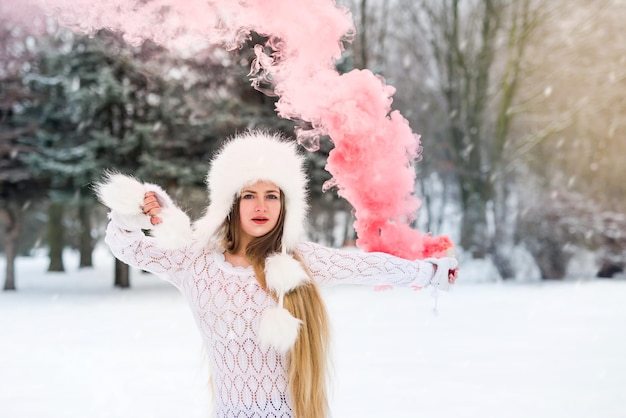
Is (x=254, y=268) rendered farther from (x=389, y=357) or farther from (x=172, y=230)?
(x=389, y=357)

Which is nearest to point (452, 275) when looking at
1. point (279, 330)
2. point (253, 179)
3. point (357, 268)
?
point (357, 268)

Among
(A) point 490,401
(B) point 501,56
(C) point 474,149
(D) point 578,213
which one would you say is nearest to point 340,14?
(A) point 490,401

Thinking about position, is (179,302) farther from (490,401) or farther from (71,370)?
(490,401)

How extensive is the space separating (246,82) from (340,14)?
1066cm

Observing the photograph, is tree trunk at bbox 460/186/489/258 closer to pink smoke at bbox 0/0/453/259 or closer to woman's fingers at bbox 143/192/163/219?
pink smoke at bbox 0/0/453/259

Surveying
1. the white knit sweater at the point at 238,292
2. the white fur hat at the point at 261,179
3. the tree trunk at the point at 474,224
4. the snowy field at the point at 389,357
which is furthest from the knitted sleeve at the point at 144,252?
the tree trunk at the point at 474,224

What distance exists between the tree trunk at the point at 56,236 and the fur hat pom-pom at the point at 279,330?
19.4 meters

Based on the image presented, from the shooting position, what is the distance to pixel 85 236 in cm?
2158

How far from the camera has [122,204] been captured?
103 inches

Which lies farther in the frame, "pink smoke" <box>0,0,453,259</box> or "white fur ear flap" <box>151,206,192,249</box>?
"pink smoke" <box>0,0,453,259</box>

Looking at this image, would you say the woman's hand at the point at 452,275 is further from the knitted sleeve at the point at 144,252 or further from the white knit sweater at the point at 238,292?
the knitted sleeve at the point at 144,252

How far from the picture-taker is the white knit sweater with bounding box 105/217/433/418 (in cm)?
254

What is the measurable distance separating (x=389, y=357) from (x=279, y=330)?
17.0 feet

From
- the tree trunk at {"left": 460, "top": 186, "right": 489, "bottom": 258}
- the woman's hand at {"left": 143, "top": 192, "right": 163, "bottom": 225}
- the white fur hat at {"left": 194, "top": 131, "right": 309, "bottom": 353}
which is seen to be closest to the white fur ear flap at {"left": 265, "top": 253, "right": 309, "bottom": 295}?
the white fur hat at {"left": 194, "top": 131, "right": 309, "bottom": 353}
